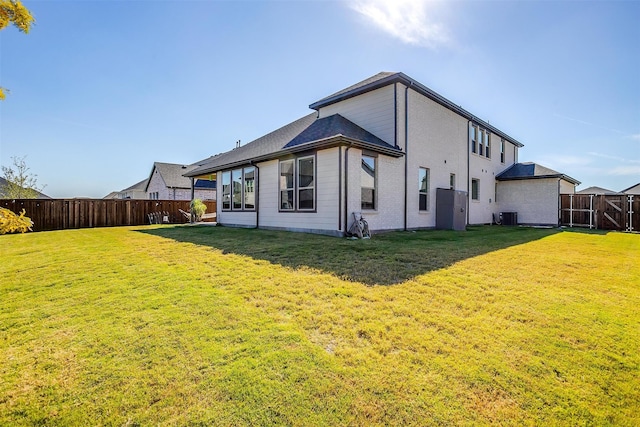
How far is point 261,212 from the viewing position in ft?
39.9

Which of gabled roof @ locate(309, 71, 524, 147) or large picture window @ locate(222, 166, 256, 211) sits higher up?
gabled roof @ locate(309, 71, 524, 147)

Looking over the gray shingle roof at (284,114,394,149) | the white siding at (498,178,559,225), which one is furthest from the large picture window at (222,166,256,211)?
the white siding at (498,178,559,225)

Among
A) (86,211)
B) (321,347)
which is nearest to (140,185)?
(86,211)

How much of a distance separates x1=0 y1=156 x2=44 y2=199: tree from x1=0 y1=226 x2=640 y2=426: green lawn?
21.7 m

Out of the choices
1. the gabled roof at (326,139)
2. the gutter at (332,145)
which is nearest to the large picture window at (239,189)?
the gabled roof at (326,139)

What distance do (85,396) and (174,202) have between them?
20.0 metres

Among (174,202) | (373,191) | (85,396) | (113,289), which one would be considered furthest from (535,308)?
(174,202)

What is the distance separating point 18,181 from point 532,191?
33.6 meters

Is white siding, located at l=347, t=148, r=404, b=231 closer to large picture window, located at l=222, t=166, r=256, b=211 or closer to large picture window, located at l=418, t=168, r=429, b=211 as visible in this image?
large picture window, located at l=418, t=168, r=429, b=211

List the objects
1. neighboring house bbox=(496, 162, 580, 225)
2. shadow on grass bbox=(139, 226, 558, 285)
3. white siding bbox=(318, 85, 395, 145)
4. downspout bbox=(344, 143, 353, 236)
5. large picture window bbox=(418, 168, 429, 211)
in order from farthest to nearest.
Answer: neighboring house bbox=(496, 162, 580, 225) < large picture window bbox=(418, 168, 429, 211) < white siding bbox=(318, 85, 395, 145) < downspout bbox=(344, 143, 353, 236) < shadow on grass bbox=(139, 226, 558, 285)

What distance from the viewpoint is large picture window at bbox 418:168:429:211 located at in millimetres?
11867

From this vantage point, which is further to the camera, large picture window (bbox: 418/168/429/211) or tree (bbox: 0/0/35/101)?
large picture window (bbox: 418/168/429/211)

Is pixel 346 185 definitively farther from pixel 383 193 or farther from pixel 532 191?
pixel 532 191

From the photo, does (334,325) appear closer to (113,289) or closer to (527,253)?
(113,289)
